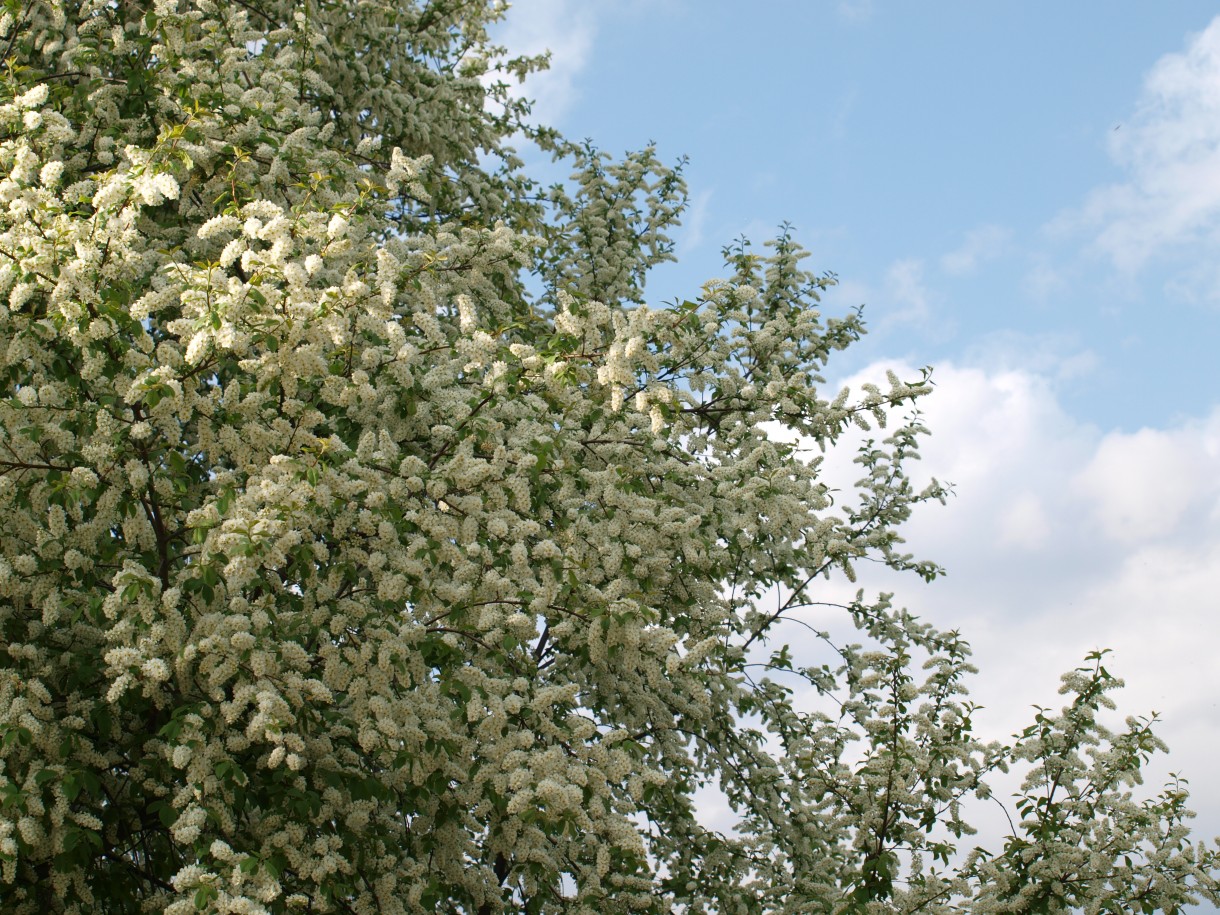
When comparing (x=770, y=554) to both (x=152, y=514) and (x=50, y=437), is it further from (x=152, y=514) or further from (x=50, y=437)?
(x=50, y=437)

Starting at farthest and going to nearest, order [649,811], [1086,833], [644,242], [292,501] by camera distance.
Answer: [644,242]
[649,811]
[1086,833]
[292,501]

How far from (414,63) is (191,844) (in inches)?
310

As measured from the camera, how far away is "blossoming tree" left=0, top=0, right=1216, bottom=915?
5.54m

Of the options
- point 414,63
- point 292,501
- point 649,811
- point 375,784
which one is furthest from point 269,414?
point 414,63

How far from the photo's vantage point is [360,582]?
260 inches

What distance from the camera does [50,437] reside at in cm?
582

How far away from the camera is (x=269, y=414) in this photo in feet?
19.8

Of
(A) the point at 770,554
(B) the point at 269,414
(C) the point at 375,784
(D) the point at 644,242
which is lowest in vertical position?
(C) the point at 375,784

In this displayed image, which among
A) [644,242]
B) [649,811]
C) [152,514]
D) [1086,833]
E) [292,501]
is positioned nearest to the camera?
[292,501]

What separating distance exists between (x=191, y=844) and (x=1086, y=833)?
497cm

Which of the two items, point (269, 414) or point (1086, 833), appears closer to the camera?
point (269, 414)

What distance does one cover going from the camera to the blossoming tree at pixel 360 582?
18.2 feet

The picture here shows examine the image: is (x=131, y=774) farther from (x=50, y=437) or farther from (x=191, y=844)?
(x=50, y=437)

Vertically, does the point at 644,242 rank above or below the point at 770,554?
above
